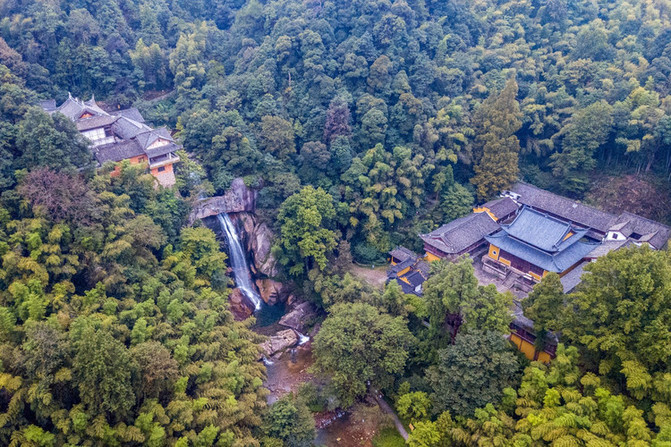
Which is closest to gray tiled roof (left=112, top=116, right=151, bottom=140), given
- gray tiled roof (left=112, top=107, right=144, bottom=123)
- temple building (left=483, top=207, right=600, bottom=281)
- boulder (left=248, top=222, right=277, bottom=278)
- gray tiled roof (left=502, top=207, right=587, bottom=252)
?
gray tiled roof (left=112, top=107, right=144, bottom=123)

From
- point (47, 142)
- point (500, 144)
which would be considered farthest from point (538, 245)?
point (47, 142)

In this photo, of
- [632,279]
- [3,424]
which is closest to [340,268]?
[632,279]

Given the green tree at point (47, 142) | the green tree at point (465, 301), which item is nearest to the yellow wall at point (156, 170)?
the green tree at point (47, 142)

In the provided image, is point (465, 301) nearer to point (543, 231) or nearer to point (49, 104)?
point (543, 231)

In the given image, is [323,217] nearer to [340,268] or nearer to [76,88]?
[340,268]

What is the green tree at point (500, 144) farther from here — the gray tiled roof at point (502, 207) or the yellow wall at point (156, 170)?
the yellow wall at point (156, 170)

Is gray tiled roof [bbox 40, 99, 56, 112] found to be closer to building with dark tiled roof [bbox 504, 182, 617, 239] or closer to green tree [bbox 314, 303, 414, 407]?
green tree [bbox 314, 303, 414, 407]
